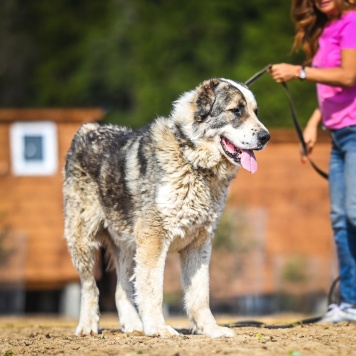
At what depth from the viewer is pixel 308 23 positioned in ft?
26.2

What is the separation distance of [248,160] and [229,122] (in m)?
0.33

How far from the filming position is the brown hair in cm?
793

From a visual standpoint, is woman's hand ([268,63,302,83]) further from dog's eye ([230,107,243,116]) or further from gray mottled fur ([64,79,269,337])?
dog's eye ([230,107,243,116])

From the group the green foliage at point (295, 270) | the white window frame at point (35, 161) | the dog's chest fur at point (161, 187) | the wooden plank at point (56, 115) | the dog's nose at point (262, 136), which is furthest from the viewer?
the white window frame at point (35, 161)

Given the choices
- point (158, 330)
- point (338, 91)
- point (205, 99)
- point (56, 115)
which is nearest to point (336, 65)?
point (338, 91)

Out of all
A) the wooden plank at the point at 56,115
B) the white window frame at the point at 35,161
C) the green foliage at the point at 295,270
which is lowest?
the green foliage at the point at 295,270

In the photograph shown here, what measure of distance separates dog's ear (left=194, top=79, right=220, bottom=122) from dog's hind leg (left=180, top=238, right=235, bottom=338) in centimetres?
100

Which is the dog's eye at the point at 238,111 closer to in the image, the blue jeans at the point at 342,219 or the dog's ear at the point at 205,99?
the dog's ear at the point at 205,99

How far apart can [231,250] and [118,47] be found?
47.2ft

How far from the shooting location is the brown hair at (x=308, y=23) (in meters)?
7.93

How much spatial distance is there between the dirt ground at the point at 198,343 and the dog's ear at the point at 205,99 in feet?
5.65

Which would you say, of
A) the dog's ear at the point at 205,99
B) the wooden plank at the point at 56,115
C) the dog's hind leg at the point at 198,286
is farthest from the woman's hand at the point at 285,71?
the wooden plank at the point at 56,115

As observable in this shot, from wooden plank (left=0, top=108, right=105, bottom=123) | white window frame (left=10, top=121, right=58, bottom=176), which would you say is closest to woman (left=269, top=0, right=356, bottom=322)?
wooden plank (left=0, top=108, right=105, bottom=123)

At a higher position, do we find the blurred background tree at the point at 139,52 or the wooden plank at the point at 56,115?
the blurred background tree at the point at 139,52
